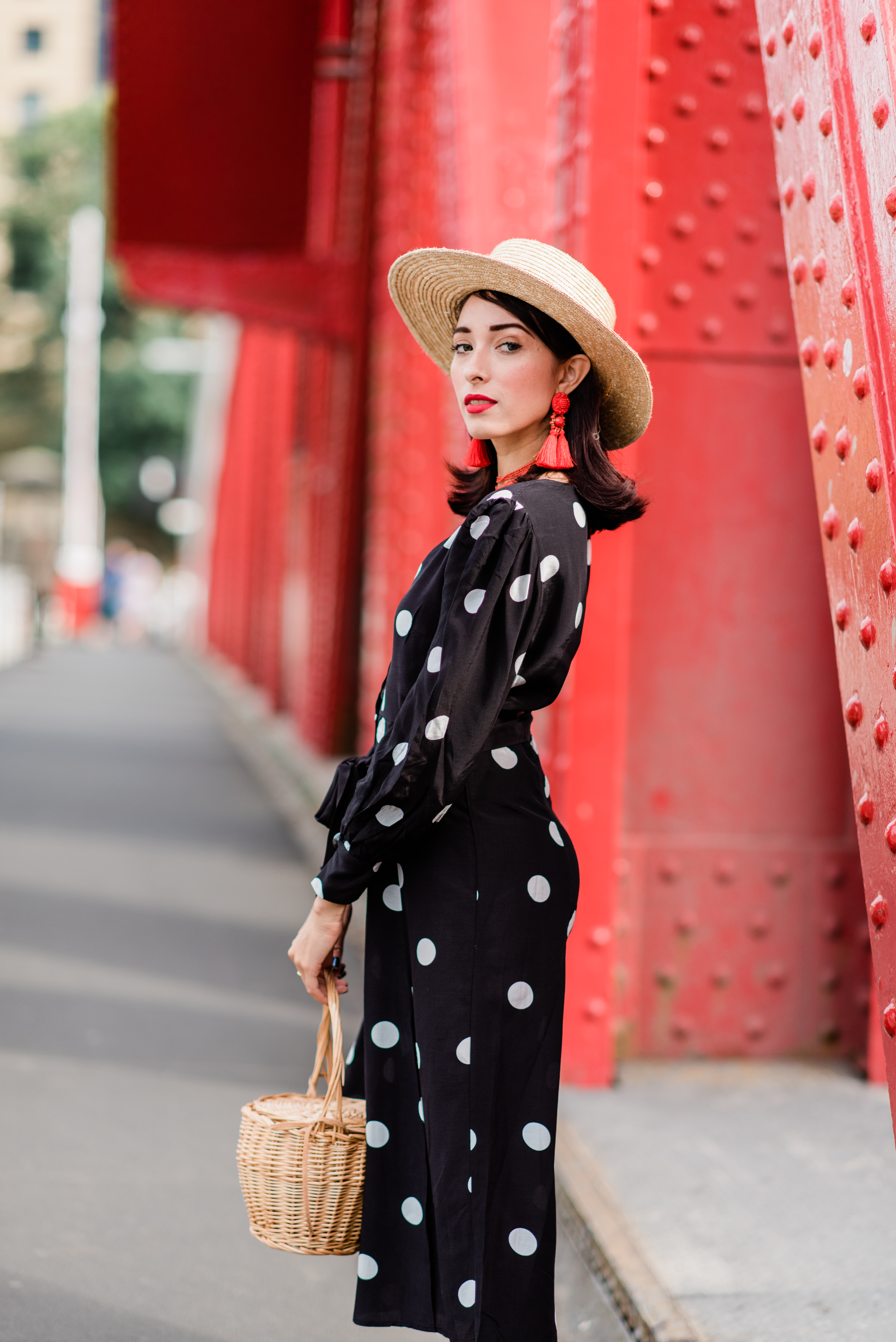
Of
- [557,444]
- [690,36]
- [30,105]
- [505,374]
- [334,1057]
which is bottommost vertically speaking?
[334,1057]

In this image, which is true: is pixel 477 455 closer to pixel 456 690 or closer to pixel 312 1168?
pixel 456 690

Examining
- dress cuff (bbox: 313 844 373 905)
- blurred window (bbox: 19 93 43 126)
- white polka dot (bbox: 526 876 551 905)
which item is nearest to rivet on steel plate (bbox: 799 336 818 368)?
white polka dot (bbox: 526 876 551 905)

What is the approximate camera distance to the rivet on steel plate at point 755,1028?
4.63 m

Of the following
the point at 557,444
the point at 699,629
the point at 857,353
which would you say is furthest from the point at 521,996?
the point at 699,629

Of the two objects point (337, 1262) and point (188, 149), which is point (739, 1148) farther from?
point (188, 149)

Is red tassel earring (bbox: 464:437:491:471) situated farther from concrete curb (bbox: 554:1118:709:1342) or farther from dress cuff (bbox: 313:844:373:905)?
concrete curb (bbox: 554:1118:709:1342)

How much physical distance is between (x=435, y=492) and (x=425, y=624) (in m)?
6.29

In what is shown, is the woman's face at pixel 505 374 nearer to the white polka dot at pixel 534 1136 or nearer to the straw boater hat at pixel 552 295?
the straw boater hat at pixel 552 295

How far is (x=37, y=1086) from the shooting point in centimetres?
455

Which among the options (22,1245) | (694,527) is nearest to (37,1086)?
(22,1245)

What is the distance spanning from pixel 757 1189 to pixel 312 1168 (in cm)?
171

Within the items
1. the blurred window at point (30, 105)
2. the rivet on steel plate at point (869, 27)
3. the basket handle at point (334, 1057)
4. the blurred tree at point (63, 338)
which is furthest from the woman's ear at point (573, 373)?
the blurred window at point (30, 105)

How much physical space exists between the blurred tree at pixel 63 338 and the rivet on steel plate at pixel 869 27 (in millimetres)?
55633

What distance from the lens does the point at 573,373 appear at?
2.38 meters
